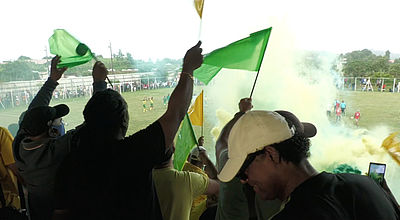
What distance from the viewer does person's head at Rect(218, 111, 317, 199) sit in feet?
2.06

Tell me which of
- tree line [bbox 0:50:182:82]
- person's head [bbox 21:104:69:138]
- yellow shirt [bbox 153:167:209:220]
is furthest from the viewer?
tree line [bbox 0:50:182:82]

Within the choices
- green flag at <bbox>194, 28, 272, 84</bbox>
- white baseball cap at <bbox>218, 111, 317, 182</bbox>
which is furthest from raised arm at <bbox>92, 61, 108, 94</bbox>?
white baseball cap at <bbox>218, 111, 317, 182</bbox>

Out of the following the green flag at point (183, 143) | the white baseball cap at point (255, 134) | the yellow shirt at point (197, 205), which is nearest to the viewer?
the white baseball cap at point (255, 134)

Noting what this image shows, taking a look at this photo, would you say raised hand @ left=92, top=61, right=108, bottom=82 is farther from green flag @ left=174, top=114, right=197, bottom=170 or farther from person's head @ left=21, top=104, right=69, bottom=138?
green flag @ left=174, top=114, right=197, bottom=170

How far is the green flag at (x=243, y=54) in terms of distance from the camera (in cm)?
139

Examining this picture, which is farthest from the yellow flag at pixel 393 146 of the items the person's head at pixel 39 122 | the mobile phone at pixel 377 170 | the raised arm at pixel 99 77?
the person's head at pixel 39 122

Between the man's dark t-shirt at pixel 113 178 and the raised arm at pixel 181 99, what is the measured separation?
0.07ft

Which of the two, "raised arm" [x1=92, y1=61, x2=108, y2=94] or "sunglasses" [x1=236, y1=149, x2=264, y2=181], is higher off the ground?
"raised arm" [x1=92, y1=61, x2=108, y2=94]

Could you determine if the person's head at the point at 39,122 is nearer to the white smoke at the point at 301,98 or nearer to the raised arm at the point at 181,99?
the raised arm at the point at 181,99

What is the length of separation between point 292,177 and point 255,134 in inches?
4.4

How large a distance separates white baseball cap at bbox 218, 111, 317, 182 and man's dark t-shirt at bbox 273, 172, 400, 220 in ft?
0.34

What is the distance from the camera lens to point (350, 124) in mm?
2980

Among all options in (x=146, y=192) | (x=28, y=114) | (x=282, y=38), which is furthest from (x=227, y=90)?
(x=146, y=192)

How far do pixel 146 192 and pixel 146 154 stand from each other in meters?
0.13
